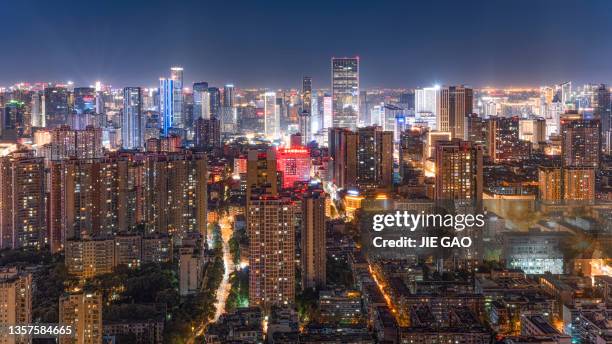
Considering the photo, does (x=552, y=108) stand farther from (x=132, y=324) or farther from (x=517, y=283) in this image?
(x=132, y=324)

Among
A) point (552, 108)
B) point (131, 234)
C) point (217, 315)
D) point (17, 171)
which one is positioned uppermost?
point (552, 108)

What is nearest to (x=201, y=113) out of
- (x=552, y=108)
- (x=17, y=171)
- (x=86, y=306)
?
(x=552, y=108)

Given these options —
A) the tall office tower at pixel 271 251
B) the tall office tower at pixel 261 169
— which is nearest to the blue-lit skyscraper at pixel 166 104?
the tall office tower at pixel 261 169

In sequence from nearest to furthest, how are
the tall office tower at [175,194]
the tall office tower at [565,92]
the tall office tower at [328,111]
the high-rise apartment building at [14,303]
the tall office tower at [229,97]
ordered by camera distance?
the high-rise apartment building at [14,303] → the tall office tower at [175,194] → the tall office tower at [565,92] → the tall office tower at [328,111] → the tall office tower at [229,97]

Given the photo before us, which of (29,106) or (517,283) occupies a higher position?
(29,106)

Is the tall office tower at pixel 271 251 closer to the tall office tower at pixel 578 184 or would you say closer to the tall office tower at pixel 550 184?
the tall office tower at pixel 550 184

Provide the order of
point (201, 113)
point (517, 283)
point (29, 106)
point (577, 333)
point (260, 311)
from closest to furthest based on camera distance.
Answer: point (577, 333) < point (260, 311) < point (517, 283) < point (29, 106) < point (201, 113)

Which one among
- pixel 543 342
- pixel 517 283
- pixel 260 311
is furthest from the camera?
pixel 517 283

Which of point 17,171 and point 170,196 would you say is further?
point 170,196
